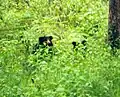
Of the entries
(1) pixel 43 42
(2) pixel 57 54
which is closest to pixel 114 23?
(2) pixel 57 54

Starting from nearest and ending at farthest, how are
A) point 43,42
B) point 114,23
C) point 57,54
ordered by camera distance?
1. point 57,54
2. point 114,23
3. point 43,42

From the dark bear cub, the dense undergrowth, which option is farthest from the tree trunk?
the dark bear cub

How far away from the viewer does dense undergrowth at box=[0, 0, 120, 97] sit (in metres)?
5.07

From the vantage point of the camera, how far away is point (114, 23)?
22.8 ft

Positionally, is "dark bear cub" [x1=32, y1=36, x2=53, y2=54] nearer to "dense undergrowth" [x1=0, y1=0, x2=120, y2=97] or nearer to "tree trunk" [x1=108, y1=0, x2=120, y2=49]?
"dense undergrowth" [x1=0, y1=0, x2=120, y2=97]

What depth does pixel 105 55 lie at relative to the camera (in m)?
6.01

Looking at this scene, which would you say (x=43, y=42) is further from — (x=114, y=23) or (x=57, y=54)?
(x=114, y=23)

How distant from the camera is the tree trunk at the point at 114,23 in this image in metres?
6.82

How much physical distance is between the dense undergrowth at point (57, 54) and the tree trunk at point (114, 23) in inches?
6.4

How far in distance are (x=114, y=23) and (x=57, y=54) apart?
48.3 inches

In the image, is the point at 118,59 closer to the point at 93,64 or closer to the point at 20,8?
the point at 93,64

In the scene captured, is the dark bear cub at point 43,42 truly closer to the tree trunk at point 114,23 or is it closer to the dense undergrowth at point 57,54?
the dense undergrowth at point 57,54

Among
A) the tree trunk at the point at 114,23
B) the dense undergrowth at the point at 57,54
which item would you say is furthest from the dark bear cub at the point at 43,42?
the tree trunk at the point at 114,23

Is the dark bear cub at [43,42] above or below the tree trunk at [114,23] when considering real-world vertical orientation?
below
